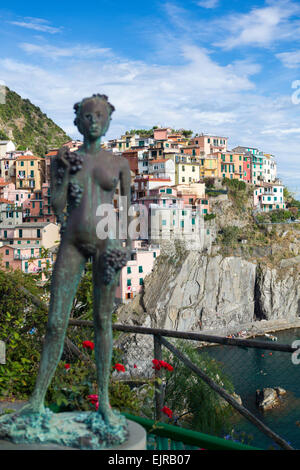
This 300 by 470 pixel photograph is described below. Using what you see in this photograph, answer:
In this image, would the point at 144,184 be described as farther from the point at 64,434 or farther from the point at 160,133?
the point at 64,434

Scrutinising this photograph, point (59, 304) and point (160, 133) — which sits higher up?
point (160, 133)

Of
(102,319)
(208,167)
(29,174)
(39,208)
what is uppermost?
(208,167)

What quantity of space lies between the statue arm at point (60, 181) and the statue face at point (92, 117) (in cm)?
18

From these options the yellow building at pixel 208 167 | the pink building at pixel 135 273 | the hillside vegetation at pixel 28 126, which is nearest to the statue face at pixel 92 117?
the pink building at pixel 135 273

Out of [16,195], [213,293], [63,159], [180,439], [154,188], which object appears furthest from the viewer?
[16,195]

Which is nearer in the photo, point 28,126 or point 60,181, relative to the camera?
point 60,181

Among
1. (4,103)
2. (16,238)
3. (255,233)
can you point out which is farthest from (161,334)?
(4,103)

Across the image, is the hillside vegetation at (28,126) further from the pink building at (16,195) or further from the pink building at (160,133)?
the pink building at (16,195)

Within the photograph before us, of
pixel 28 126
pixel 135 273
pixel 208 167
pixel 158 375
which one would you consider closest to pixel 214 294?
pixel 135 273

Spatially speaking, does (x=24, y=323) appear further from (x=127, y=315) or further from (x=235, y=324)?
(x=235, y=324)

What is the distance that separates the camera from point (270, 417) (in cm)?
2095

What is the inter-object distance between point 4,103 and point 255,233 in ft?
165

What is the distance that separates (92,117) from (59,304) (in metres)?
1.14

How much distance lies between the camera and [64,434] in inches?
107
